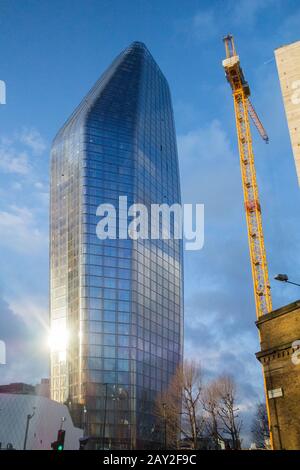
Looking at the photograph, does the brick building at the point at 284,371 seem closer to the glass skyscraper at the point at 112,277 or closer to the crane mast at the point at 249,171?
the crane mast at the point at 249,171

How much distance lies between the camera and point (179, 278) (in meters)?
138

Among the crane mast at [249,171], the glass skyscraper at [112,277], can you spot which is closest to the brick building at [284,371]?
the crane mast at [249,171]

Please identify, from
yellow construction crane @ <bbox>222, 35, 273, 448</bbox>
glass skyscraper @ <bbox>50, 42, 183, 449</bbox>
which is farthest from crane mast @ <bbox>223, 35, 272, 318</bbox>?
glass skyscraper @ <bbox>50, 42, 183, 449</bbox>

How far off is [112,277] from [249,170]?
41.7 metres

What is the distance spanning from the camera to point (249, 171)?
8894cm

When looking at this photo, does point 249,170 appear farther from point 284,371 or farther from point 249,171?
point 284,371

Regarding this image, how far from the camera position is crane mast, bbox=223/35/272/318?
261ft

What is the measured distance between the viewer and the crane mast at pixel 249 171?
3130 inches

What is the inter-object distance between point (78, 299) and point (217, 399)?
47.8 metres

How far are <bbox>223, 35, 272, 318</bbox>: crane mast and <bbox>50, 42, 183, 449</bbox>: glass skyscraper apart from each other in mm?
36866

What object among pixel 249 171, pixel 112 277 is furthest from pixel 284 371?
pixel 112 277

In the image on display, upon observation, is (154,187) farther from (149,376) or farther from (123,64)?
(149,376)

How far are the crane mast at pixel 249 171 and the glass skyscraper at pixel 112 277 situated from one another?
121ft
